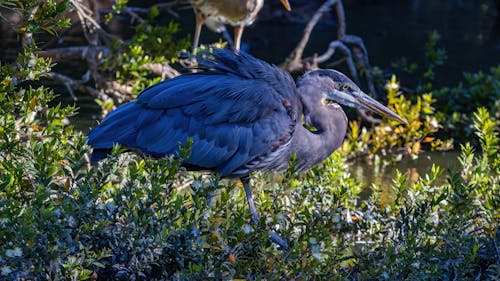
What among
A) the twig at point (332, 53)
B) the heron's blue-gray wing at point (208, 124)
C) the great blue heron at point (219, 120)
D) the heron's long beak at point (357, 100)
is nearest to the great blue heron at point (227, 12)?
the twig at point (332, 53)

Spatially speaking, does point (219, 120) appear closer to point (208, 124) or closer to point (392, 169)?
point (208, 124)

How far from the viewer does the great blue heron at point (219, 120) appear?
461cm

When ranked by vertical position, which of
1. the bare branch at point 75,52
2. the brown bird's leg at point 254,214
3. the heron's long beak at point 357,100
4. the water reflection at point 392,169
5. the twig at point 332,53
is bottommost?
the water reflection at point 392,169

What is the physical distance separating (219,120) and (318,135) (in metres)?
0.71

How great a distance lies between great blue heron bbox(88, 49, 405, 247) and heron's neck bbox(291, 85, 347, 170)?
0.15ft

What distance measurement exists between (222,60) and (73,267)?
2.05 metres

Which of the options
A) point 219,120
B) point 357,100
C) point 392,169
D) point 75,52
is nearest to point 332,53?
point 392,169

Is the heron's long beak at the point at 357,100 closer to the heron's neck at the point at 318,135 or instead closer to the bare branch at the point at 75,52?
the heron's neck at the point at 318,135

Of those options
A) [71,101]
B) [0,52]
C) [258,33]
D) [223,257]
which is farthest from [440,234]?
[258,33]

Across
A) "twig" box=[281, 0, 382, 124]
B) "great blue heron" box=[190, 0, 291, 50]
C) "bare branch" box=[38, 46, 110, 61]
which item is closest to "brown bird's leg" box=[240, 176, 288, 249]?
"bare branch" box=[38, 46, 110, 61]

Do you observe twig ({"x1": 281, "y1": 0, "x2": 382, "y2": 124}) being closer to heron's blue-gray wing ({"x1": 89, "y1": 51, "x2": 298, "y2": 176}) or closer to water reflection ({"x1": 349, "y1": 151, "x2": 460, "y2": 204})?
water reflection ({"x1": 349, "y1": 151, "x2": 460, "y2": 204})

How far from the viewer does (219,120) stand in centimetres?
464

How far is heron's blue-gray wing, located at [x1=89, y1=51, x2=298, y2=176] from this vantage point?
4613mm

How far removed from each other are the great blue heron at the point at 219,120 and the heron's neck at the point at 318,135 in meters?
0.05
